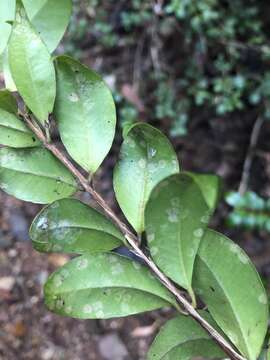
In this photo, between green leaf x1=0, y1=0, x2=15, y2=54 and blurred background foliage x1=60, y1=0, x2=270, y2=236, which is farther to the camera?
blurred background foliage x1=60, y1=0, x2=270, y2=236

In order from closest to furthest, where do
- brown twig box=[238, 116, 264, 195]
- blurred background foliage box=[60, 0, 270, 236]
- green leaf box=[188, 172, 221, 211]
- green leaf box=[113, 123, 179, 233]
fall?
green leaf box=[188, 172, 221, 211] → green leaf box=[113, 123, 179, 233] → blurred background foliage box=[60, 0, 270, 236] → brown twig box=[238, 116, 264, 195]

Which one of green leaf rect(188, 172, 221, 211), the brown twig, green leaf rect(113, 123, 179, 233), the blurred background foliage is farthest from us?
the brown twig

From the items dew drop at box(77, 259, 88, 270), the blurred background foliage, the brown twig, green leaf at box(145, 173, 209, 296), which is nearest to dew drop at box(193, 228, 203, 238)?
green leaf at box(145, 173, 209, 296)

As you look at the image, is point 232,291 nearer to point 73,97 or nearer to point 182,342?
point 182,342

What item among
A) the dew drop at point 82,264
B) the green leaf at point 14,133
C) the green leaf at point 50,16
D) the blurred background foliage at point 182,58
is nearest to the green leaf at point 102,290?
the dew drop at point 82,264

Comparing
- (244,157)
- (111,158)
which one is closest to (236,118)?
(244,157)

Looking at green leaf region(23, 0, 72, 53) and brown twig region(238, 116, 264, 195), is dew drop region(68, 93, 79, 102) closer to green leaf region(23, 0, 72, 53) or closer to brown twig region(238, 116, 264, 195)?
green leaf region(23, 0, 72, 53)

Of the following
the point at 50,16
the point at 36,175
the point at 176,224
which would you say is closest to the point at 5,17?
the point at 50,16
